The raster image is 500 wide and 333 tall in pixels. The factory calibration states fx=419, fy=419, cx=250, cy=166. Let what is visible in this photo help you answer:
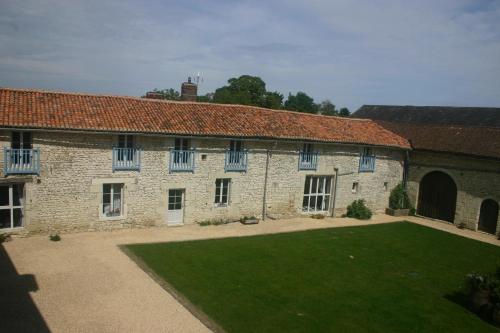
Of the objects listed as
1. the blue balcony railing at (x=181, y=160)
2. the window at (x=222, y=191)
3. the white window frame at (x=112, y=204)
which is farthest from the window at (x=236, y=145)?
the white window frame at (x=112, y=204)

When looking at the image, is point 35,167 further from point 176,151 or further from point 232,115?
point 232,115

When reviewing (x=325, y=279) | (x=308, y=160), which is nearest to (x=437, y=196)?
(x=308, y=160)

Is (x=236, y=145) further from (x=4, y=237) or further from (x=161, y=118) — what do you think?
(x=4, y=237)

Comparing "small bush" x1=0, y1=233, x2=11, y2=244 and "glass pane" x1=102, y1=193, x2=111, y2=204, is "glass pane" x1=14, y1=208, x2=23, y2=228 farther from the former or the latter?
"glass pane" x1=102, y1=193, x2=111, y2=204

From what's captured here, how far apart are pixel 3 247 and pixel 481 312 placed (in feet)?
52.6

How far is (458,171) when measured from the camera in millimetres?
24359

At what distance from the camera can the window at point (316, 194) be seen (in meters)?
23.7

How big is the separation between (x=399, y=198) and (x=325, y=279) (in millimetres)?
14430

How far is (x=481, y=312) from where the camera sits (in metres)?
12.4

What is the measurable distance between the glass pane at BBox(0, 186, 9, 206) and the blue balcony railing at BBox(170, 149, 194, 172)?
6570 mm

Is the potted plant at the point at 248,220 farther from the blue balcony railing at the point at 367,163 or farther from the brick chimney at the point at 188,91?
the brick chimney at the point at 188,91

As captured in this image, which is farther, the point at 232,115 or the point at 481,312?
the point at 232,115

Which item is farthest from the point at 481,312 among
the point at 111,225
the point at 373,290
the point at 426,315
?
the point at 111,225

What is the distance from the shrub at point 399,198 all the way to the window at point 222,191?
11835mm
